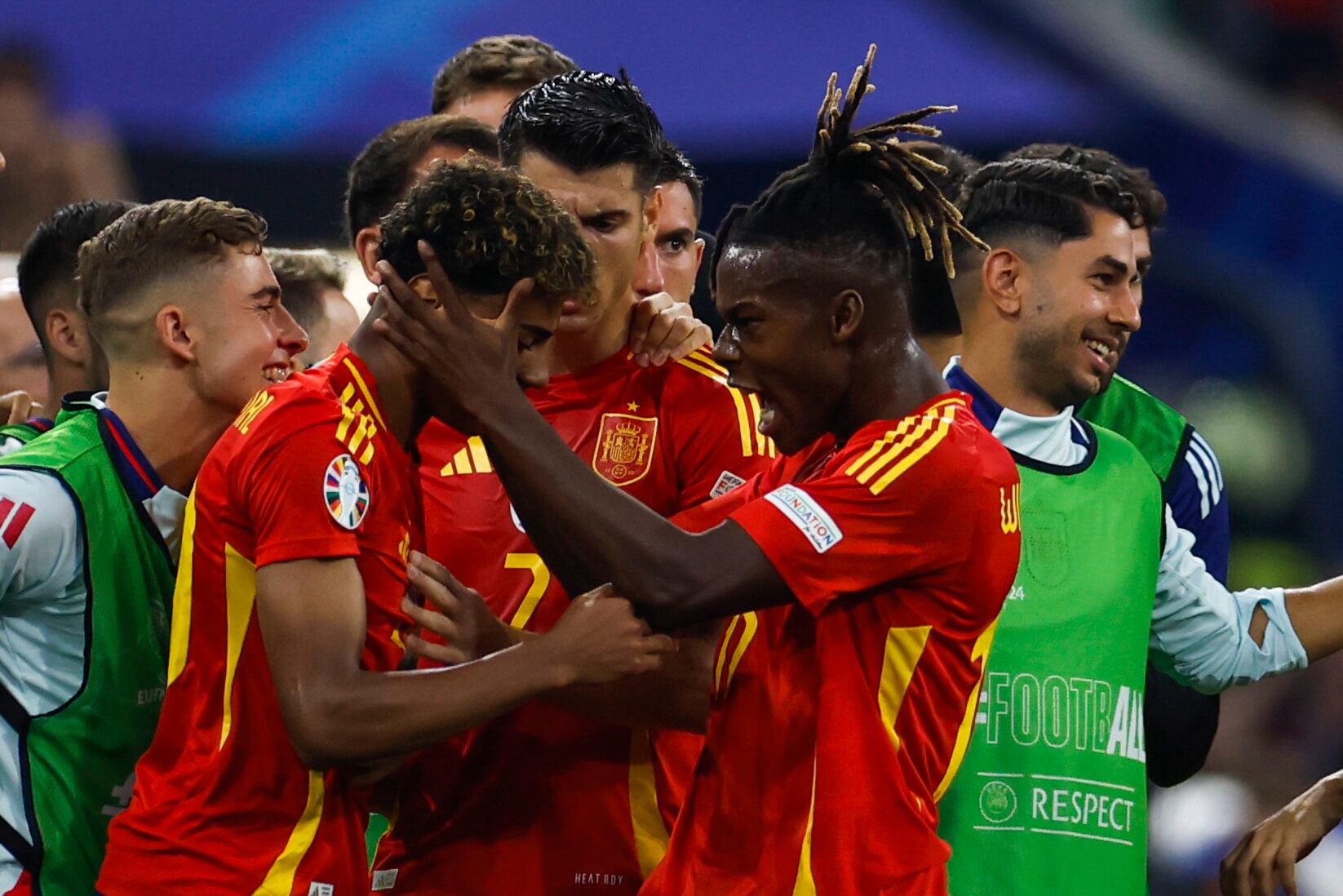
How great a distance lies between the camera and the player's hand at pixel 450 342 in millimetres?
3064

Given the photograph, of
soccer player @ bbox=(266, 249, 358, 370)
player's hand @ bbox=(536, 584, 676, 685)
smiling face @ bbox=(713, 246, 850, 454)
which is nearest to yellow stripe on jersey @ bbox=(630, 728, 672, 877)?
player's hand @ bbox=(536, 584, 676, 685)

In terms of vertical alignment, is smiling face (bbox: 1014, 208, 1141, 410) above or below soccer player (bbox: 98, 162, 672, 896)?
above

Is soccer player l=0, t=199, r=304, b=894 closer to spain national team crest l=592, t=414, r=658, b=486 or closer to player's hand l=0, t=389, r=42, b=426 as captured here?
player's hand l=0, t=389, r=42, b=426

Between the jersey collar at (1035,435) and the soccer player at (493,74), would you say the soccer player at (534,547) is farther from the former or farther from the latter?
the soccer player at (493,74)

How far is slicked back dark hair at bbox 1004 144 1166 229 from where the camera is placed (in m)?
4.57

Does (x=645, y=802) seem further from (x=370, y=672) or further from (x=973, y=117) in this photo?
(x=973, y=117)

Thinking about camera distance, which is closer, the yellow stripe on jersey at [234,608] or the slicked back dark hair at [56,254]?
the yellow stripe on jersey at [234,608]

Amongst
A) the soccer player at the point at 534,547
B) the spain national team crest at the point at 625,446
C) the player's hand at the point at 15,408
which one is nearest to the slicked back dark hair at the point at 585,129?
the soccer player at the point at 534,547

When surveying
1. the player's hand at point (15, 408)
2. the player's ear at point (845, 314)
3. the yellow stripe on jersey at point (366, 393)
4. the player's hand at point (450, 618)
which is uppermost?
the player's ear at point (845, 314)

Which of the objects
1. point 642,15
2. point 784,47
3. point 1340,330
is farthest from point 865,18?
point 1340,330

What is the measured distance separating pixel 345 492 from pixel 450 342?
0.30 m

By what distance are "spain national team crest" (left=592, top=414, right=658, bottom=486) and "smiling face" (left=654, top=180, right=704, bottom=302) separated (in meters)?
0.65

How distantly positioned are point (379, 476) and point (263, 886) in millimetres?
733

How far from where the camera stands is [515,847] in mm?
3771
